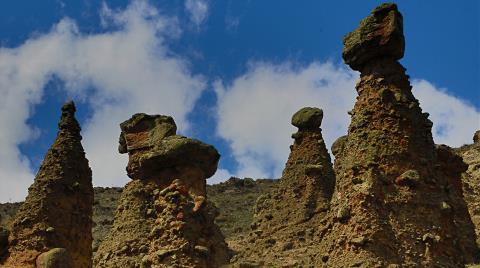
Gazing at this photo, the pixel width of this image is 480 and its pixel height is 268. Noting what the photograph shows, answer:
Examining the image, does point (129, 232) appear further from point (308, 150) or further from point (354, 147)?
point (308, 150)

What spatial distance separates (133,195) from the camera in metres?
18.0

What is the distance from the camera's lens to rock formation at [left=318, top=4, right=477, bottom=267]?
12727 mm

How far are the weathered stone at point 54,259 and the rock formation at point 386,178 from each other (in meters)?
6.58

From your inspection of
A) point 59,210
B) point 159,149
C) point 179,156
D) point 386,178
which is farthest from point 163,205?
point 386,178

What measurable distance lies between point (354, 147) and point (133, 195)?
273 inches

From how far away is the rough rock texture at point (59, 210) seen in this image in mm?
16359

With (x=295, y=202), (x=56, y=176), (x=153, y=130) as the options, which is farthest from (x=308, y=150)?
(x=56, y=176)

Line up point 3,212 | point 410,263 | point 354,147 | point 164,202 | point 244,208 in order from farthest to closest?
point 3,212 → point 244,208 → point 164,202 → point 354,147 → point 410,263

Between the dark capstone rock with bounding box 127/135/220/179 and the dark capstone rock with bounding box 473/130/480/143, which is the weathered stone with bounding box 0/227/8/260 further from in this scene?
the dark capstone rock with bounding box 473/130/480/143

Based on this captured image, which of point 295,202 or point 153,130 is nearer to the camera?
point 153,130

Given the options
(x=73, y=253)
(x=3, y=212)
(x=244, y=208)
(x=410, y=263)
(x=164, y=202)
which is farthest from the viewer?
(x=3, y=212)

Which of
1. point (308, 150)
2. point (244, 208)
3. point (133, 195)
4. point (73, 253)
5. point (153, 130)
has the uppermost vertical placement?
point (244, 208)

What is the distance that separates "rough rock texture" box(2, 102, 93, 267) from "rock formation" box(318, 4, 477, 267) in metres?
7.12

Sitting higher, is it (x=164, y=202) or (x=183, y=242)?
(x=164, y=202)
